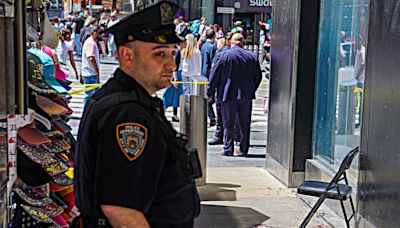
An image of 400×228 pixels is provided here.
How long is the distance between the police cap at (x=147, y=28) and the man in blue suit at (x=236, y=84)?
21.4ft

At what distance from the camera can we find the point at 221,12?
3319 centimetres

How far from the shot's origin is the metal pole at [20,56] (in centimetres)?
231

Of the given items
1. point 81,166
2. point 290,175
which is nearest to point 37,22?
point 81,166

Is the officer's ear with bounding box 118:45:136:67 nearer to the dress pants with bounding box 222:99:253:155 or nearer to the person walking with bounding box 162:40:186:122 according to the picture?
the dress pants with bounding box 222:99:253:155

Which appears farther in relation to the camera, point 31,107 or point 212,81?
point 212,81

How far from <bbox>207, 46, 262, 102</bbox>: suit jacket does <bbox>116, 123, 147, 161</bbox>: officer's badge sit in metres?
6.81

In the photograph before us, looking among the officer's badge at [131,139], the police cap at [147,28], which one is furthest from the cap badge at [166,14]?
the officer's badge at [131,139]

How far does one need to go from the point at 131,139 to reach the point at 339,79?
4802 millimetres

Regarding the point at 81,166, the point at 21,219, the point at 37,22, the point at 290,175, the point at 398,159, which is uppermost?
the point at 37,22

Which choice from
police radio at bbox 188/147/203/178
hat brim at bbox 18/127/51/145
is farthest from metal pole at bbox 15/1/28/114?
hat brim at bbox 18/127/51/145

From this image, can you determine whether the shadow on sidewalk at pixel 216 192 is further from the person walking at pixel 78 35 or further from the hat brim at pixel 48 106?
the person walking at pixel 78 35

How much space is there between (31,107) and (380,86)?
2.51m

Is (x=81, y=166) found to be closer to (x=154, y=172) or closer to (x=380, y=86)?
(x=154, y=172)

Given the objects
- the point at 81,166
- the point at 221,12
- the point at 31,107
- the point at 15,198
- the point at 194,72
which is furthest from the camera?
the point at 221,12
